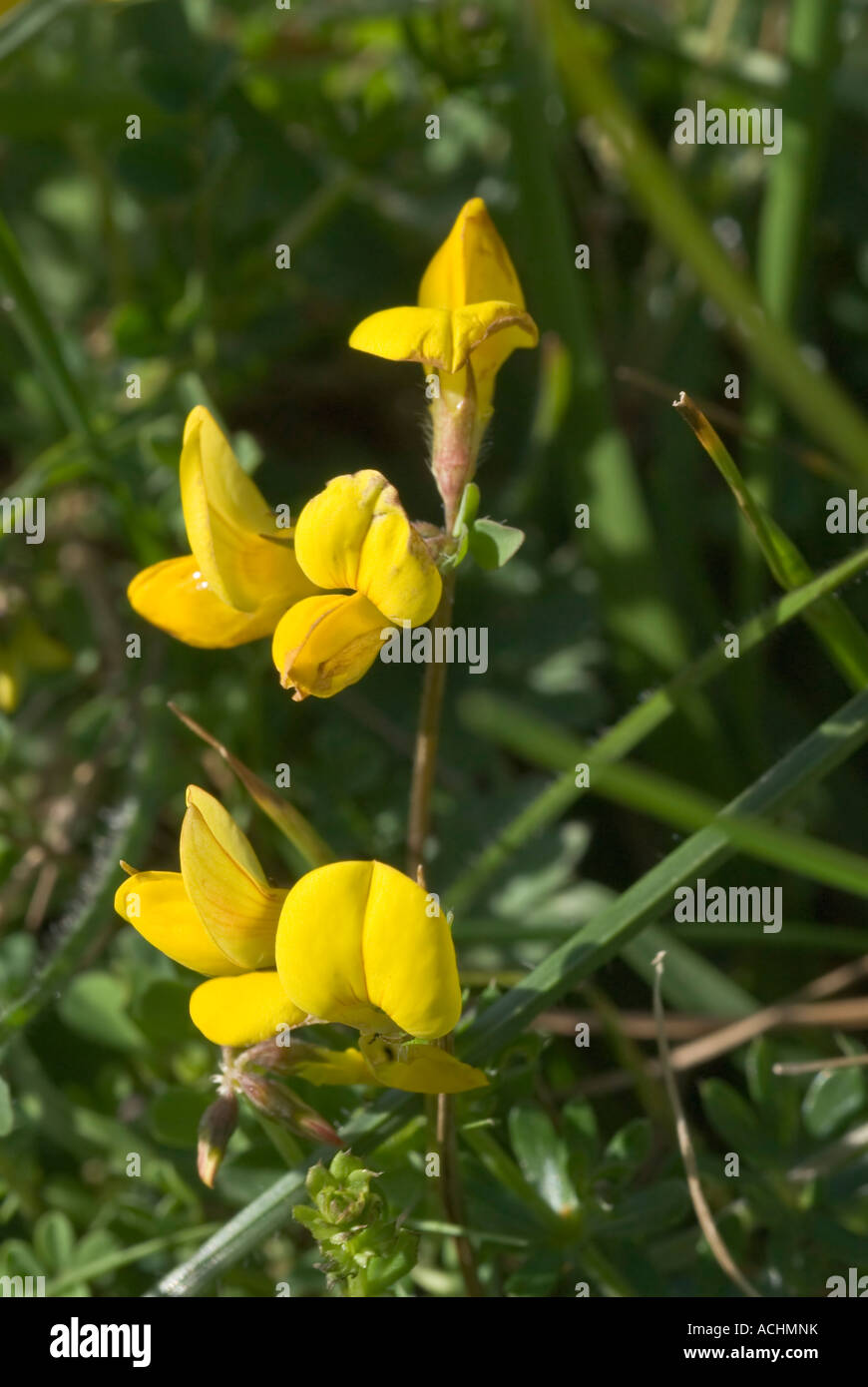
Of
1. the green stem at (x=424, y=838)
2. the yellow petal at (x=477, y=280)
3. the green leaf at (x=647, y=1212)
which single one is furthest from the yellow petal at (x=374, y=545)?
the green leaf at (x=647, y=1212)

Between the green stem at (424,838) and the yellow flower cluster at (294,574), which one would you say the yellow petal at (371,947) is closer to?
the green stem at (424,838)

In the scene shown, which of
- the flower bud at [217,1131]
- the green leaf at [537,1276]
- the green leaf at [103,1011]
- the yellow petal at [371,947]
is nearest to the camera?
the yellow petal at [371,947]

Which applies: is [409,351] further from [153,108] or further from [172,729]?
[153,108]

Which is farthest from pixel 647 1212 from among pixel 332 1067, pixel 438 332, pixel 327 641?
pixel 438 332

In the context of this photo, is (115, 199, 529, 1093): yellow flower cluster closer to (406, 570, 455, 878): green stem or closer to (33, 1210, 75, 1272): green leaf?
(406, 570, 455, 878): green stem

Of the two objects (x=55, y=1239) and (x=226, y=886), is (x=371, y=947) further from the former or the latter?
(x=55, y=1239)
